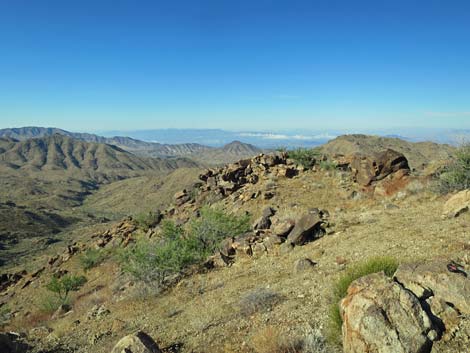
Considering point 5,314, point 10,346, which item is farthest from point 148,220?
point 10,346

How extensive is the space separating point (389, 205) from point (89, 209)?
142758mm

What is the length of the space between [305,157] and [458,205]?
54.1 feet

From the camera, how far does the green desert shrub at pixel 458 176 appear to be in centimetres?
1562

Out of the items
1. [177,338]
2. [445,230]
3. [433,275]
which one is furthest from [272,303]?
[445,230]

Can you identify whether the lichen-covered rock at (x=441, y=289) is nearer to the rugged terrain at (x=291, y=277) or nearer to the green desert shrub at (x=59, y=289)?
the rugged terrain at (x=291, y=277)

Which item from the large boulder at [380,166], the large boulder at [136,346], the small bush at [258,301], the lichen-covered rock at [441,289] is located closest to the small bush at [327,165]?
the large boulder at [380,166]

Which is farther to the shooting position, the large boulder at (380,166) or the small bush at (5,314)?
the small bush at (5,314)

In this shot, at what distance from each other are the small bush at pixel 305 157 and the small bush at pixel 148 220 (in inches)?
518

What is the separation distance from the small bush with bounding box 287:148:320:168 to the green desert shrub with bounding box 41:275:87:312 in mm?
18787

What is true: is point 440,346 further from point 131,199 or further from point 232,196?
point 131,199

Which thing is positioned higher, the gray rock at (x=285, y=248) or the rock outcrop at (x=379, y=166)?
the rock outcrop at (x=379, y=166)

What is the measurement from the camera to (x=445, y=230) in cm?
1034

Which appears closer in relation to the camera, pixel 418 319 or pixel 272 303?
pixel 418 319

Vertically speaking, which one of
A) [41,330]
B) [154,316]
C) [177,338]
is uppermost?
[177,338]
